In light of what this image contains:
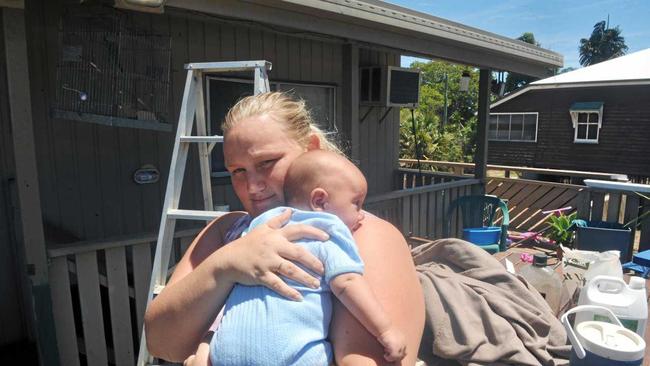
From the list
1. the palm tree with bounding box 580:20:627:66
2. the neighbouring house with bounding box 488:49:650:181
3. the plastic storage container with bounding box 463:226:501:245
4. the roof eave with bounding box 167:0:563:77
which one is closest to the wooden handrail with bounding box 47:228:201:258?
the roof eave with bounding box 167:0:563:77

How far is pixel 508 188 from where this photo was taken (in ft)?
26.2

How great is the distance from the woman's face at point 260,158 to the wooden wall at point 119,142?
244 centimetres

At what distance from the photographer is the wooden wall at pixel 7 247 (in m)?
3.04

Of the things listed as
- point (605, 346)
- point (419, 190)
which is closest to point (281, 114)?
point (605, 346)

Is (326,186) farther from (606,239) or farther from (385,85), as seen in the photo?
(385,85)

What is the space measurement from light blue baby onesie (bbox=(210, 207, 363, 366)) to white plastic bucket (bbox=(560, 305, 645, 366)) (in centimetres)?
72

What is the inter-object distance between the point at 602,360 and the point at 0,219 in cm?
368

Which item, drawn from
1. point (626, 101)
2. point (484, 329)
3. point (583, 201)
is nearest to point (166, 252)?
point (484, 329)

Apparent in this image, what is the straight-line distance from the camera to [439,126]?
84.8ft

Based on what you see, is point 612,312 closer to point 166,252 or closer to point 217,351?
point 217,351

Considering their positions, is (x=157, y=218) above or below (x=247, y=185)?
below

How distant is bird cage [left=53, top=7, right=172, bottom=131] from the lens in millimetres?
2787

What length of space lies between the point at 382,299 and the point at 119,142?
3.25 meters

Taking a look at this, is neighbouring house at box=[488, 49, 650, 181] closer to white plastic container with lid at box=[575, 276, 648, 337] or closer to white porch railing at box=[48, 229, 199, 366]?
white porch railing at box=[48, 229, 199, 366]
